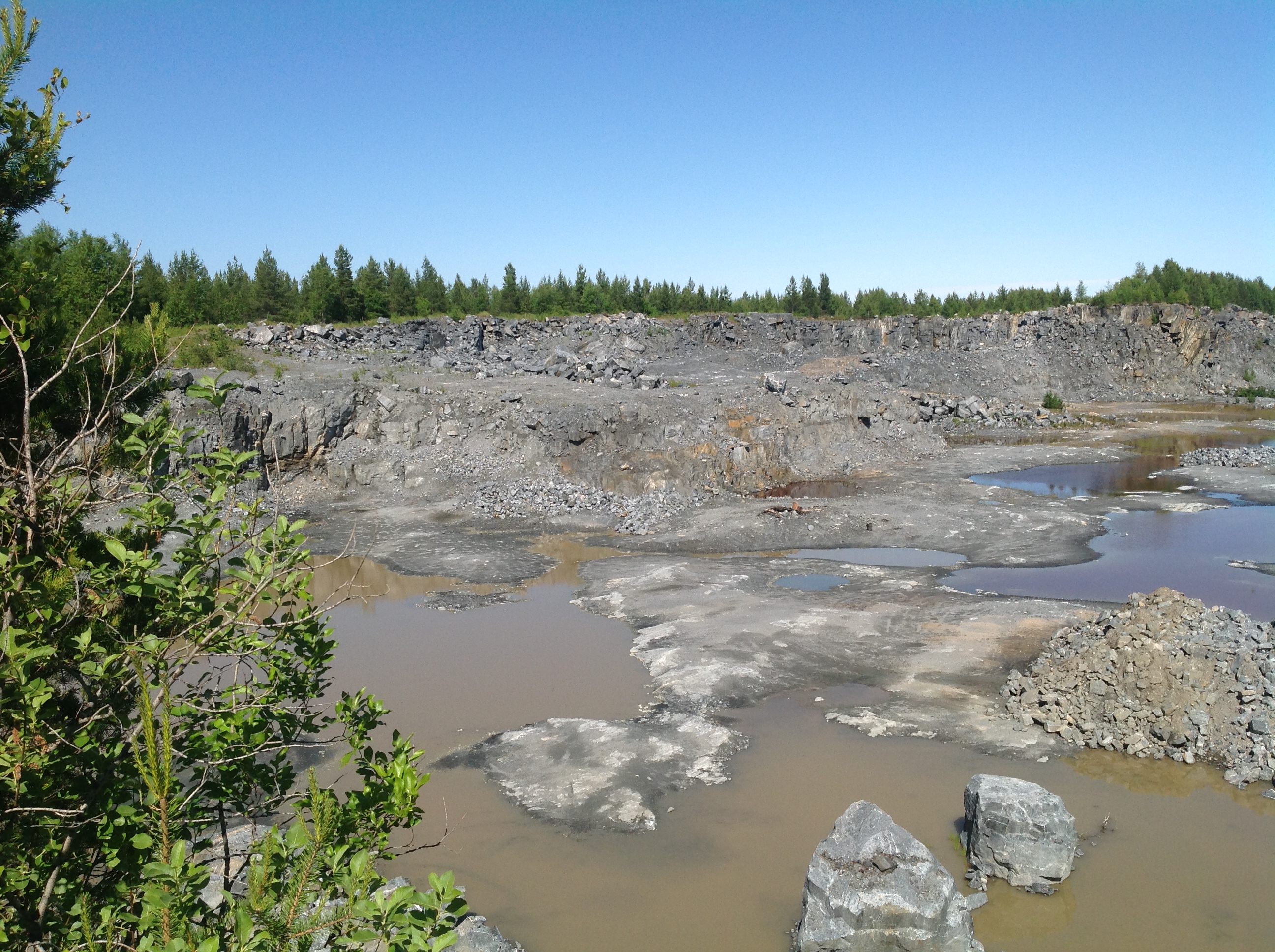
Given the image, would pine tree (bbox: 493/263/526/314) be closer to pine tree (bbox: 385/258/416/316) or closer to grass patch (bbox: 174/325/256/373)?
pine tree (bbox: 385/258/416/316)

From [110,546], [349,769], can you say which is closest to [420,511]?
[349,769]

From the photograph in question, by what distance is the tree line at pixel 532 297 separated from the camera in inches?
1957

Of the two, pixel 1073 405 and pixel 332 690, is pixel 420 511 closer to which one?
pixel 332 690

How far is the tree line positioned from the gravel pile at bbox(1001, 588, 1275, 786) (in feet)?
89.1

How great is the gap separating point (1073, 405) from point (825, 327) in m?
18.8

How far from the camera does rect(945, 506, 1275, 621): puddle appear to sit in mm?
17516

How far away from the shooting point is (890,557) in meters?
20.7

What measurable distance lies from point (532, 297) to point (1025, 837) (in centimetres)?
6114

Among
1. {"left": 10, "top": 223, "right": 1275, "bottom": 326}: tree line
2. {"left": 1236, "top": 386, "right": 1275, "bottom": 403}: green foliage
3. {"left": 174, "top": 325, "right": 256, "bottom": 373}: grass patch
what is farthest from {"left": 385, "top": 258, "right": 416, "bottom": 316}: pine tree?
{"left": 1236, "top": 386, "right": 1275, "bottom": 403}: green foliage

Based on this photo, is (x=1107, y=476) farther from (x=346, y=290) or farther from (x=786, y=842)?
(x=346, y=290)

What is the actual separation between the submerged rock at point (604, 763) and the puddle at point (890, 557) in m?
9.69

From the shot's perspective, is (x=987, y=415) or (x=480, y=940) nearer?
(x=480, y=940)

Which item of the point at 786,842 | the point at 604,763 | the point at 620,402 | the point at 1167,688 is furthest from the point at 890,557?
the point at 620,402

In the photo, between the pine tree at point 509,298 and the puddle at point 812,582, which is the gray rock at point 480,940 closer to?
the puddle at point 812,582
